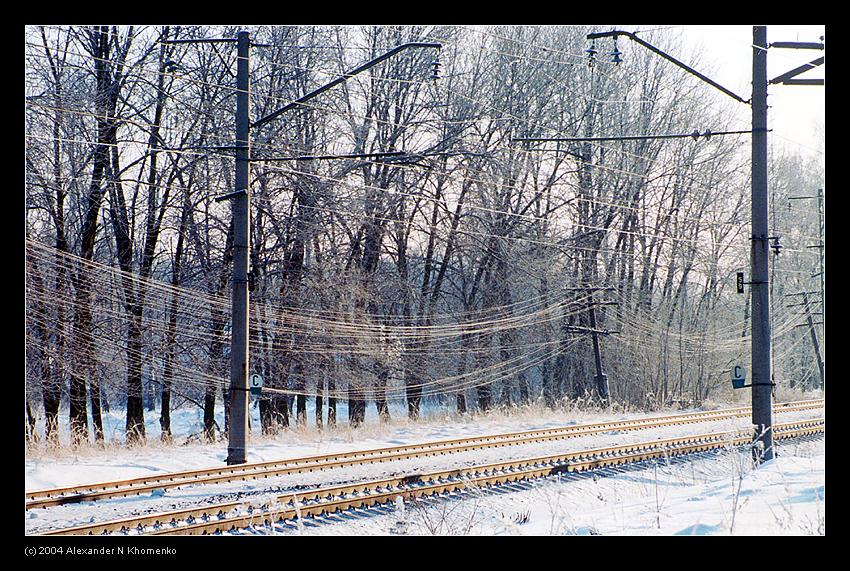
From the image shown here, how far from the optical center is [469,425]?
2294 centimetres

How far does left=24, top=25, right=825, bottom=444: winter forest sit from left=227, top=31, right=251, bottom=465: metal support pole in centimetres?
249

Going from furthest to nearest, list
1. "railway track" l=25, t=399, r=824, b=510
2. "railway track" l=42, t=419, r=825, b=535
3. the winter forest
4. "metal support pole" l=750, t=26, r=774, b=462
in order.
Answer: the winter forest
"metal support pole" l=750, t=26, r=774, b=462
"railway track" l=25, t=399, r=824, b=510
"railway track" l=42, t=419, r=825, b=535

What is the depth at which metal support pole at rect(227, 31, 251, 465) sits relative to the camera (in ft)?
48.7

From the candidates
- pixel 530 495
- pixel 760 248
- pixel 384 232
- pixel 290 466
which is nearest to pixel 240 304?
pixel 290 466

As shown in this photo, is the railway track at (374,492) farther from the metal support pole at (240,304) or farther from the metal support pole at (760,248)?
the metal support pole at (240,304)

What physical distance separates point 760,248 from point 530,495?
5371mm

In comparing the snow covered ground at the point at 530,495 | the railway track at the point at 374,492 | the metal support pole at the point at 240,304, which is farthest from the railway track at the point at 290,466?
the railway track at the point at 374,492

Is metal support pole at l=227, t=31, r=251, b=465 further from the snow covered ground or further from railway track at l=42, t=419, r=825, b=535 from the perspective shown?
railway track at l=42, t=419, r=825, b=535

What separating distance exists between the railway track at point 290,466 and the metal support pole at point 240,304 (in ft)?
3.05

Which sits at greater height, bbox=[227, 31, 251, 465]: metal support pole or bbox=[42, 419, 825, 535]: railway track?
bbox=[227, 31, 251, 465]: metal support pole

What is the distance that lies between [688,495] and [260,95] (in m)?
18.8

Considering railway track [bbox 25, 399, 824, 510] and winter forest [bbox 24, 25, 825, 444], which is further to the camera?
winter forest [bbox 24, 25, 825, 444]

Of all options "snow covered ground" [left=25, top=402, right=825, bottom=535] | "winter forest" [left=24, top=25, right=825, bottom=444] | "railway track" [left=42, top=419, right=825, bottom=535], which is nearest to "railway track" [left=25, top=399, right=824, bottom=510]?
"snow covered ground" [left=25, top=402, right=825, bottom=535]

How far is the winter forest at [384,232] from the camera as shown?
22781 millimetres
